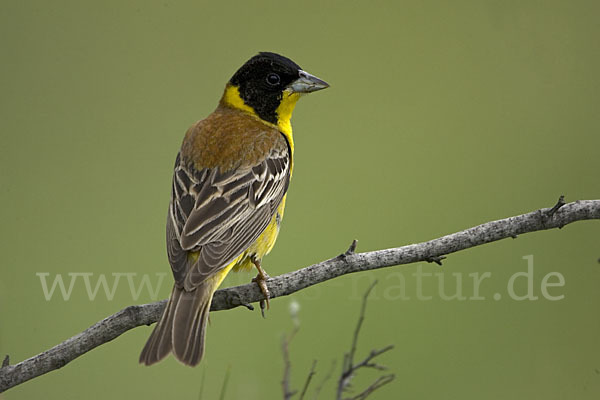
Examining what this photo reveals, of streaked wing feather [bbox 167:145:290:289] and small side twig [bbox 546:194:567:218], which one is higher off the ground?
streaked wing feather [bbox 167:145:290:289]

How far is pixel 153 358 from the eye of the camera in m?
2.23

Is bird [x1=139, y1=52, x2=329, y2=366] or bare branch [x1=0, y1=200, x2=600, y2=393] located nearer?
bare branch [x1=0, y1=200, x2=600, y2=393]

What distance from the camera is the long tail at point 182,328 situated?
2.26 m

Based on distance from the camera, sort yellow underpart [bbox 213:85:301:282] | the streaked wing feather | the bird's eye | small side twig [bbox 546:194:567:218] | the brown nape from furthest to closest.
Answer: the bird's eye, the brown nape, yellow underpart [bbox 213:85:301:282], the streaked wing feather, small side twig [bbox 546:194:567:218]

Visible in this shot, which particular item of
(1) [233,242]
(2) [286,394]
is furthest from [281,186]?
(2) [286,394]

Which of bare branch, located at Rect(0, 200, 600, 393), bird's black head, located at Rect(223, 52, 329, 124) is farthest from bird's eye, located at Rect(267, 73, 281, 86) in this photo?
bare branch, located at Rect(0, 200, 600, 393)

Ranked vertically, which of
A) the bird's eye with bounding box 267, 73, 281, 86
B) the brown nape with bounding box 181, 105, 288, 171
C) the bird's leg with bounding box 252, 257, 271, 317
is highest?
the bird's eye with bounding box 267, 73, 281, 86

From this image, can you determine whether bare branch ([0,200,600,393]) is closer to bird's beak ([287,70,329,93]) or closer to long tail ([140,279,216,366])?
long tail ([140,279,216,366])

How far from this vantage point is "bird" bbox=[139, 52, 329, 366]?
2.37 meters

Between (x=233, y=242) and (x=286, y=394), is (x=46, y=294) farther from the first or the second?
(x=286, y=394)

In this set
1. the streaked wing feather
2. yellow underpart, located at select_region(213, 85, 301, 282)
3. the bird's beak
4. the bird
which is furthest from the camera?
the bird's beak

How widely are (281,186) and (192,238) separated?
548 mm

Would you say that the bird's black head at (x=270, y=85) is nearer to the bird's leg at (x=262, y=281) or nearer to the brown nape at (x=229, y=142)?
the brown nape at (x=229, y=142)

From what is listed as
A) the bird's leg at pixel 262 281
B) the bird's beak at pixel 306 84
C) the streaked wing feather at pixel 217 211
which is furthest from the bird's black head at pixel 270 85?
the bird's leg at pixel 262 281
